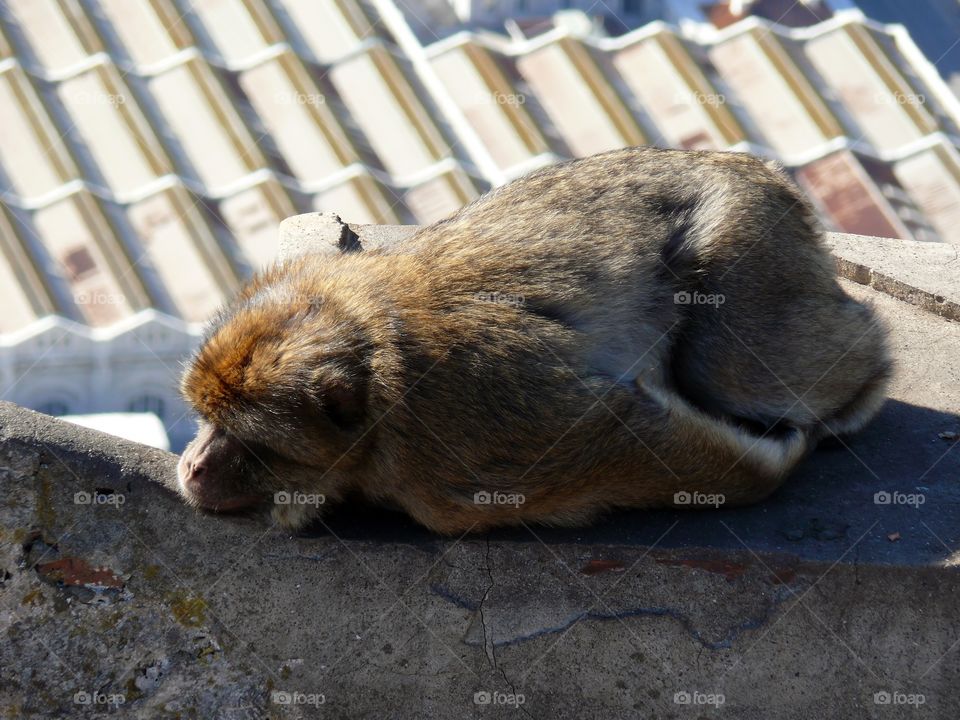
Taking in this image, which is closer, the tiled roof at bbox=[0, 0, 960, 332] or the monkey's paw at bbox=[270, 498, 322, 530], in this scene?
the monkey's paw at bbox=[270, 498, 322, 530]

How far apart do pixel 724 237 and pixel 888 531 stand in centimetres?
92

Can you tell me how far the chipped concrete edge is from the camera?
494cm

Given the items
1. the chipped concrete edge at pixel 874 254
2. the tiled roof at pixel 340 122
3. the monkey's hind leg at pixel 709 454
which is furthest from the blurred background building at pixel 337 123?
the monkey's hind leg at pixel 709 454

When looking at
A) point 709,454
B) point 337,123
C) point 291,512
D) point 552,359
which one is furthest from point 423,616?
point 337,123

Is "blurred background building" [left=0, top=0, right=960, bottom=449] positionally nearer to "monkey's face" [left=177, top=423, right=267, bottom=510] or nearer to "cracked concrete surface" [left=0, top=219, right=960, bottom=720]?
"cracked concrete surface" [left=0, top=219, right=960, bottom=720]

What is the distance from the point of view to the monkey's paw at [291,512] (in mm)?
3311

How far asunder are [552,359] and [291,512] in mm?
780

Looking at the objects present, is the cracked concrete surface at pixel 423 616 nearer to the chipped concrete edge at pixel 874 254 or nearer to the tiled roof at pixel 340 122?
the chipped concrete edge at pixel 874 254

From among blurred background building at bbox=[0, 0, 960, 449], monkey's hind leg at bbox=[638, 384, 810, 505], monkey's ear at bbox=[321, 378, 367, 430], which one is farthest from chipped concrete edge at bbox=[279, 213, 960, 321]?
monkey's ear at bbox=[321, 378, 367, 430]

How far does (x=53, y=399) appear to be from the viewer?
6.00m

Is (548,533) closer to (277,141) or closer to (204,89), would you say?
(277,141)

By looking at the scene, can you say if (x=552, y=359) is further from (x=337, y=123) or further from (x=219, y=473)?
(x=337, y=123)

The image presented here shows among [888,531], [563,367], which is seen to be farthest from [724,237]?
[888,531]

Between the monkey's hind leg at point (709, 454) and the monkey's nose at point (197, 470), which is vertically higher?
the monkey's nose at point (197, 470)
